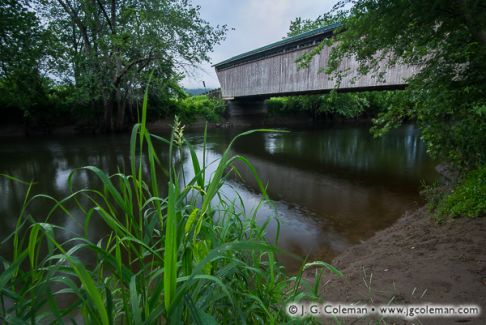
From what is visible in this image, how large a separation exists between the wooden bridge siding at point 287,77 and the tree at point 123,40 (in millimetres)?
2719

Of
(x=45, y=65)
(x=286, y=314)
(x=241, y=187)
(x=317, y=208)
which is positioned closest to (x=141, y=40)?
(x=45, y=65)

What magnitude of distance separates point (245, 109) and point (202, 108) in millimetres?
3473

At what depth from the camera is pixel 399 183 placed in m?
7.27

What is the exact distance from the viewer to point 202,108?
24469 millimetres

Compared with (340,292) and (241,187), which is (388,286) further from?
(241,187)

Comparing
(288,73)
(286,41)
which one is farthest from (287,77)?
(286,41)

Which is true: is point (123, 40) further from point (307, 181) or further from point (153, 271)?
point (153, 271)

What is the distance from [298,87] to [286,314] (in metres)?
13.1

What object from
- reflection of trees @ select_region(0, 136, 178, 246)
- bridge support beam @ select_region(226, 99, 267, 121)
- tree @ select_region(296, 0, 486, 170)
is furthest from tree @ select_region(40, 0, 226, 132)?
tree @ select_region(296, 0, 486, 170)

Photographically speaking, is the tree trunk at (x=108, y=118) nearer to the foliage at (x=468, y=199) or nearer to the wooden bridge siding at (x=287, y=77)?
the wooden bridge siding at (x=287, y=77)

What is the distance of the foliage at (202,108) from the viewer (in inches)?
939

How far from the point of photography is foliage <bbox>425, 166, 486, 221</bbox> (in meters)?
3.41

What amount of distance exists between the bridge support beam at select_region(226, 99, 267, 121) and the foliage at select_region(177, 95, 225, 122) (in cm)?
72

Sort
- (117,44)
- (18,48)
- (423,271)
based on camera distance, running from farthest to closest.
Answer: (117,44) < (18,48) < (423,271)
